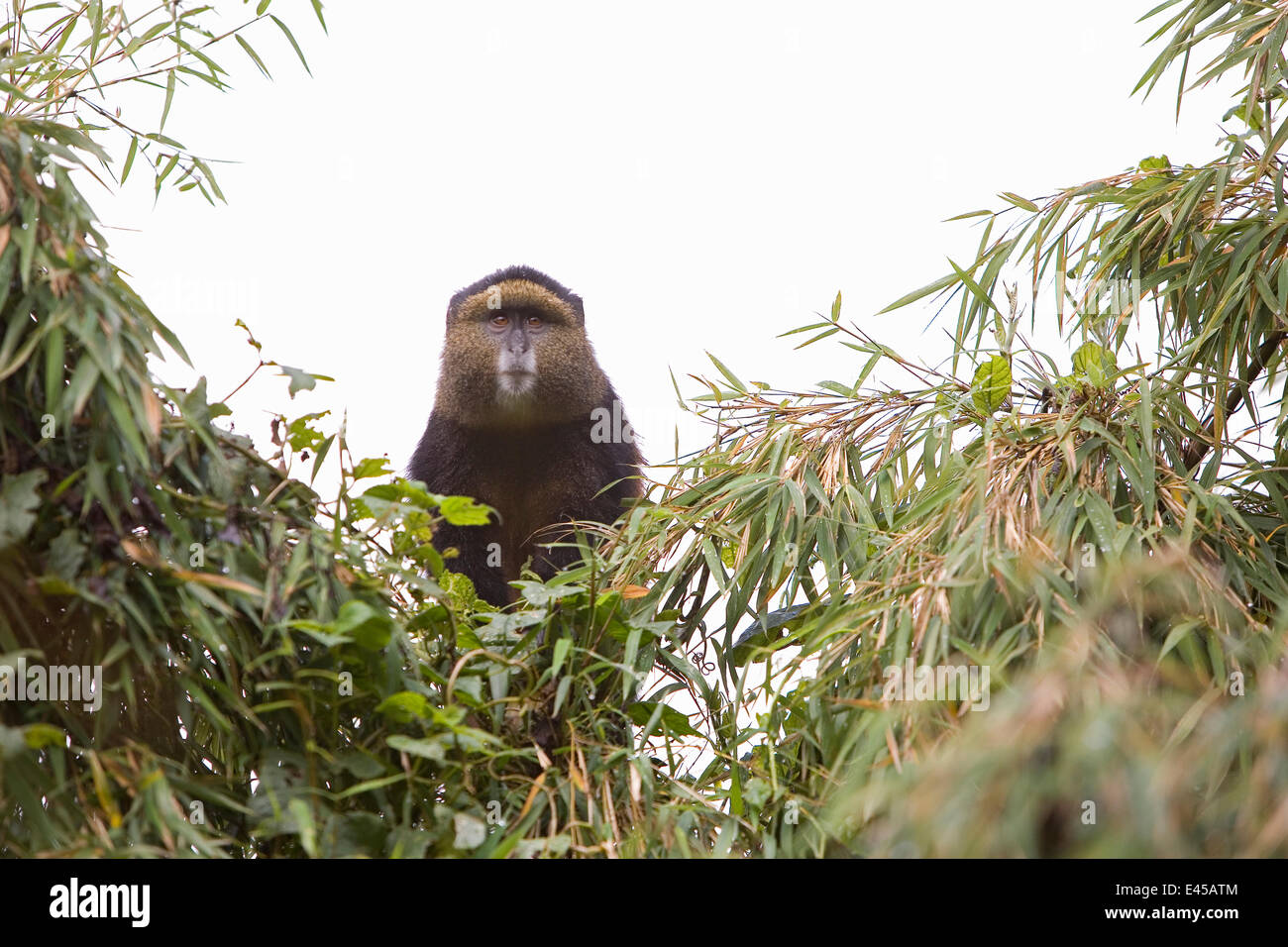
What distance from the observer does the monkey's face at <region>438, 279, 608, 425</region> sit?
4598 mm

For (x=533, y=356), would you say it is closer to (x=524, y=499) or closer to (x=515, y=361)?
(x=515, y=361)

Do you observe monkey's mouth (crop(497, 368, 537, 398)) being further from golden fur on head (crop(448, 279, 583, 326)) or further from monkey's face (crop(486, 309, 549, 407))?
golden fur on head (crop(448, 279, 583, 326))

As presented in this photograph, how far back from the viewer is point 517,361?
4574 mm

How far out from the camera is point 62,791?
1879mm

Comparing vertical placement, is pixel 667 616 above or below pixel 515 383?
below

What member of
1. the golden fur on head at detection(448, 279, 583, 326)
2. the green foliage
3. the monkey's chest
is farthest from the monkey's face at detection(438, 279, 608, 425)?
the green foliage

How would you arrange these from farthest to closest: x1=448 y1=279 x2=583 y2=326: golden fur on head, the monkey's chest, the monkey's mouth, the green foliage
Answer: x1=448 y1=279 x2=583 y2=326: golden fur on head → the monkey's mouth → the monkey's chest → the green foliage

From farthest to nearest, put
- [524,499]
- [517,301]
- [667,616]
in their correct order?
1. [517,301]
2. [524,499]
3. [667,616]

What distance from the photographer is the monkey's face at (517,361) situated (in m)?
4.60

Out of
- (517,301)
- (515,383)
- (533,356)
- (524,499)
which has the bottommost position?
(524,499)

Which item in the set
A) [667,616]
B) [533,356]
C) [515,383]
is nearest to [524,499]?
[515,383]

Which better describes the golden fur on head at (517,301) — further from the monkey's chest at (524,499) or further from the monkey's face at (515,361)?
the monkey's chest at (524,499)

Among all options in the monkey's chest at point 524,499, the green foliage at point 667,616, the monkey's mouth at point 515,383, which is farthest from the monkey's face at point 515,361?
the green foliage at point 667,616
